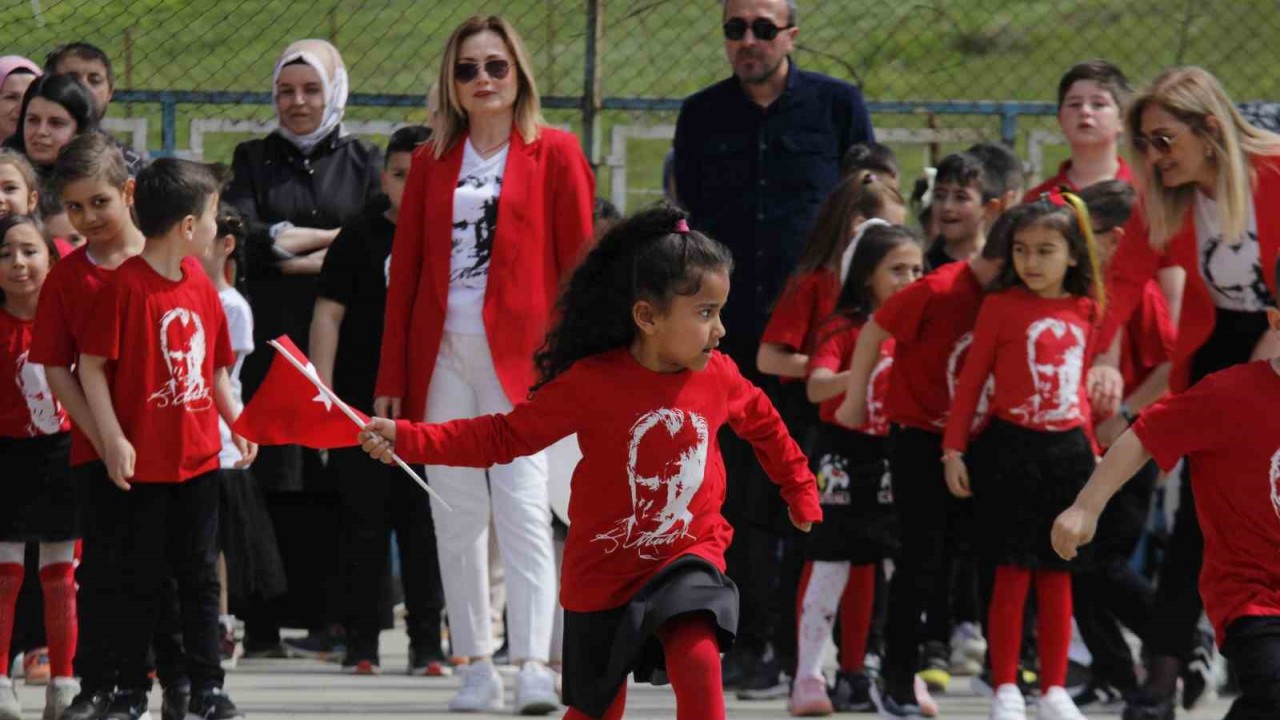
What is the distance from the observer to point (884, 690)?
6.87 metres

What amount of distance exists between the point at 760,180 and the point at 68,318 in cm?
256

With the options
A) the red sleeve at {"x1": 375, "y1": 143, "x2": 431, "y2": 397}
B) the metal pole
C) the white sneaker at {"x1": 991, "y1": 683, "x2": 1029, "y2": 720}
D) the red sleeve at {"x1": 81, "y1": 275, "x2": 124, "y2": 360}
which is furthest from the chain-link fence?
the white sneaker at {"x1": 991, "y1": 683, "x2": 1029, "y2": 720}

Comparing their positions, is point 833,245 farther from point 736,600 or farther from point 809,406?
point 736,600

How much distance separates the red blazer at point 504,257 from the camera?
6.65 m

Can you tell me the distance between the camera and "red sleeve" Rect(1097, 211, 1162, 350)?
21.4 ft

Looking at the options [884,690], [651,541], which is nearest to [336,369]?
Result: [884,690]

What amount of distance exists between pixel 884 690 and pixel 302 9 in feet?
13.0

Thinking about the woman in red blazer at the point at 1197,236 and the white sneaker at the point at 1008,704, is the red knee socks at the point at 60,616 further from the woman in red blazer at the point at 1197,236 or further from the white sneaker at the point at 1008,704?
the woman in red blazer at the point at 1197,236

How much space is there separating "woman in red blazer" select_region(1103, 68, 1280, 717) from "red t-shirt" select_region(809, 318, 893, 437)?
3.29 ft

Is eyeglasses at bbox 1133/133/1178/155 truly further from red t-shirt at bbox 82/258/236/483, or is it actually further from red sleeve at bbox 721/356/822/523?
red t-shirt at bbox 82/258/236/483

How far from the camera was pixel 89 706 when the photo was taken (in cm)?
609

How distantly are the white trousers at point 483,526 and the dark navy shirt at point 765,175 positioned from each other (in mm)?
1160
